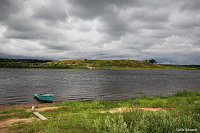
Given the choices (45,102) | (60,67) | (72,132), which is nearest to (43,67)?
(60,67)

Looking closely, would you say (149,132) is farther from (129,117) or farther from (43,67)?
(43,67)

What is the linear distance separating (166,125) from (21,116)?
48.9ft

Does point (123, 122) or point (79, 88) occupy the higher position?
point (123, 122)

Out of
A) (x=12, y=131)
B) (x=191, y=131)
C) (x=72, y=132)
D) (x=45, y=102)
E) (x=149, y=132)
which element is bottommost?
(x=45, y=102)

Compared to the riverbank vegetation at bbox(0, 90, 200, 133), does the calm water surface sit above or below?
below

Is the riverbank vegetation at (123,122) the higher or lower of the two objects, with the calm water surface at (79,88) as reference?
higher

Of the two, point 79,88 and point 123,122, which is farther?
point 79,88

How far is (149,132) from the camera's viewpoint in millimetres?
6520

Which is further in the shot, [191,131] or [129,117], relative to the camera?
[129,117]

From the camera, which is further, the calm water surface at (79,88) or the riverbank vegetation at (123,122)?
the calm water surface at (79,88)

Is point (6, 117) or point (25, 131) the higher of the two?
point (25, 131)

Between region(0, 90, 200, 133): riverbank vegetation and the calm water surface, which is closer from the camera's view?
region(0, 90, 200, 133): riverbank vegetation

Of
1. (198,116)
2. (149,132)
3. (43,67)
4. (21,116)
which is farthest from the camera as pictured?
(43,67)

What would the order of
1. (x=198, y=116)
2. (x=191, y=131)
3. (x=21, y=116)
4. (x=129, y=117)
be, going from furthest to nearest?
(x=21, y=116) → (x=129, y=117) → (x=198, y=116) → (x=191, y=131)
